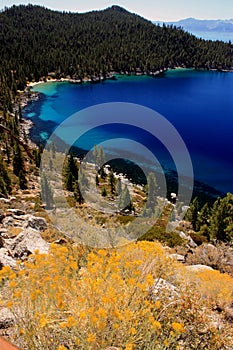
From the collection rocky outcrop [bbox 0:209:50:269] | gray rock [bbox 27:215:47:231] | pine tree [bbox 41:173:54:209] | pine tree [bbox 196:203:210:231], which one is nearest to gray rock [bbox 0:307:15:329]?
rocky outcrop [bbox 0:209:50:269]

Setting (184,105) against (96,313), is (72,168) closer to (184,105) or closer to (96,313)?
(96,313)

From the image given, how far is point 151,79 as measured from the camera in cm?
10138

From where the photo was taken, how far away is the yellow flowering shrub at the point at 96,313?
3.60 m

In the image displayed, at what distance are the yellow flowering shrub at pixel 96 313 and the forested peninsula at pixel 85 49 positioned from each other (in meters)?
65.6

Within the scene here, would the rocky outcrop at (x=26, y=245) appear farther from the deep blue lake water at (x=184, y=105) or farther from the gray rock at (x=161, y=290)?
the deep blue lake water at (x=184, y=105)

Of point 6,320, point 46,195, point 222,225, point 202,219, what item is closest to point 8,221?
point 6,320

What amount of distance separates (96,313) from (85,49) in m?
125

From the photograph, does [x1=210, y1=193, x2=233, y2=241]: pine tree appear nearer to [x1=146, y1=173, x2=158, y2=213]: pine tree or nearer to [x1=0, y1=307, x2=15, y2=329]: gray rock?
[x1=146, y1=173, x2=158, y2=213]: pine tree

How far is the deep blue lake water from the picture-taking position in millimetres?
47188

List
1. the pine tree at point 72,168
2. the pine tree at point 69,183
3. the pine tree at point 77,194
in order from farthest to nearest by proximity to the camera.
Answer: the pine tree at point 72,168, the pine tree at point 69,183, the pine tree at point 77,194

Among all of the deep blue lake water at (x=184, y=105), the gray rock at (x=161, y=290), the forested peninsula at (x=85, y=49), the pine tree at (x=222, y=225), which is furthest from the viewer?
the forested peninsula at (x=85, y=49)

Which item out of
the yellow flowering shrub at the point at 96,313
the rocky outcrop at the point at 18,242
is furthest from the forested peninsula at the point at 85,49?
the yellow flowering shrub at the point at 96,313

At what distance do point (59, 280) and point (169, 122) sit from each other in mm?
61925

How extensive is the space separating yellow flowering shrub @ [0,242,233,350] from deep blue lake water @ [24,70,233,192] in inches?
1428
